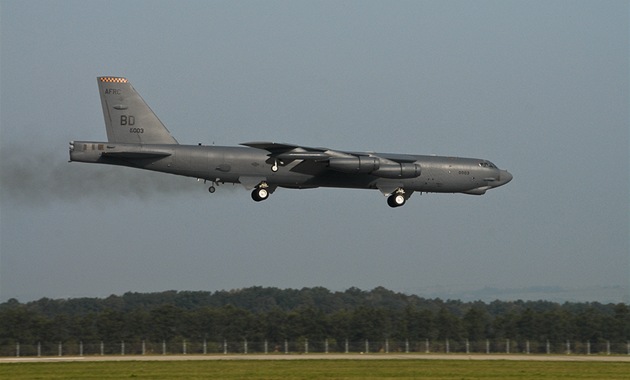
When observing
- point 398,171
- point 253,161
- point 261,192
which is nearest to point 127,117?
point 253,161

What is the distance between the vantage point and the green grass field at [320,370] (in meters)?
42.9

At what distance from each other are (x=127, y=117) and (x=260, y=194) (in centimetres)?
710

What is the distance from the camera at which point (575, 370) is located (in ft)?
153

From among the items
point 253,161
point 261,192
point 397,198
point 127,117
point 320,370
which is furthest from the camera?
point 397,198

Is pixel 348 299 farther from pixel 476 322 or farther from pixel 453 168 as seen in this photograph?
pixel 453 168

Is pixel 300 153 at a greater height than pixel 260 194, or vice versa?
pixel 300 153

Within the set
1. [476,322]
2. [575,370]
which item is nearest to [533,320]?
[476,322]

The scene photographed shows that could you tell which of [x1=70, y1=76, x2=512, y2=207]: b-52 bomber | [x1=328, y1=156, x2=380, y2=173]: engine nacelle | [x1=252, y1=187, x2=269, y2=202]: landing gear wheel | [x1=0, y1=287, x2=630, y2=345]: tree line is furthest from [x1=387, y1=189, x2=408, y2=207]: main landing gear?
[x1=0, y1=287, x2=630, y2=345]: tree line

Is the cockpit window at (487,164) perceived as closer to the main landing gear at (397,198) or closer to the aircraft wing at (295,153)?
the main landing gear at (397,198)

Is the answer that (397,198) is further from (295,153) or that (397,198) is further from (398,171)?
(295,153)

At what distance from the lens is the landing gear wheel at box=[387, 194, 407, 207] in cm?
5428

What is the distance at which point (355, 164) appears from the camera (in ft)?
168

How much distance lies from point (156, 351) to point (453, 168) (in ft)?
82.5

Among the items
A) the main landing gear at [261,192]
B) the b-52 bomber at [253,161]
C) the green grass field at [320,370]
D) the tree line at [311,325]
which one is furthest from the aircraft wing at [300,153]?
the tree line at [311,325]
